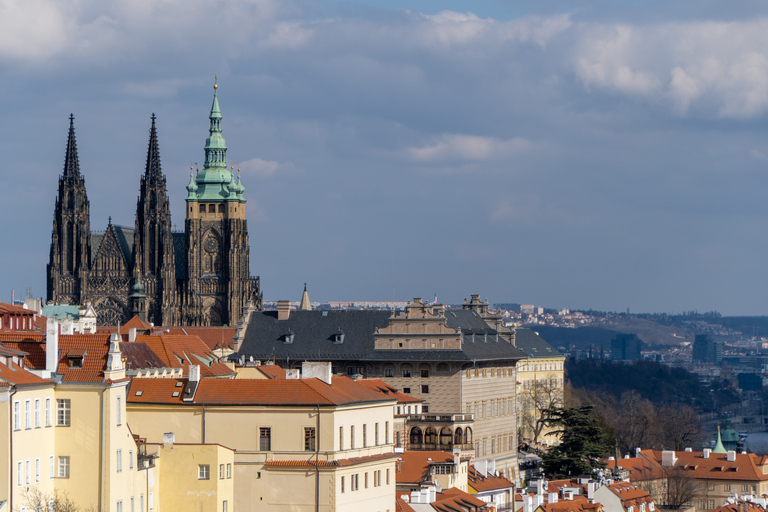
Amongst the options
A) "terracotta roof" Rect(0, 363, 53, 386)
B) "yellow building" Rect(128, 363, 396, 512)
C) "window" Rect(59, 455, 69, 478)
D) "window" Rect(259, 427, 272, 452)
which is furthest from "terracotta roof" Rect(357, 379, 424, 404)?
"terracotta roof" Rect(0, 363, 53, 386)

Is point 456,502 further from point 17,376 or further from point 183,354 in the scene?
point 17,376

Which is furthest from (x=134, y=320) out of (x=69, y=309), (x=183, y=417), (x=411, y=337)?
(x=183, y=417)

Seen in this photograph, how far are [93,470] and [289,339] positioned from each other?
3135 inches

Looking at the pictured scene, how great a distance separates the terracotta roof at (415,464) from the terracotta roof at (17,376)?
33.8m

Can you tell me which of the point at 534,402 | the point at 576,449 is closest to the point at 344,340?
the point at 576,449

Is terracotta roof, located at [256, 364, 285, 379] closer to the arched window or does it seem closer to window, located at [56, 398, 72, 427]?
the arched window

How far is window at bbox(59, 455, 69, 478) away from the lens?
249ft

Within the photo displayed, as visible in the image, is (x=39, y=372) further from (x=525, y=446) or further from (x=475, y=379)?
(x=525, y=446)

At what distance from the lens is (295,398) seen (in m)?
85.4

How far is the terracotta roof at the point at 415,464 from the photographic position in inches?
A: 4171

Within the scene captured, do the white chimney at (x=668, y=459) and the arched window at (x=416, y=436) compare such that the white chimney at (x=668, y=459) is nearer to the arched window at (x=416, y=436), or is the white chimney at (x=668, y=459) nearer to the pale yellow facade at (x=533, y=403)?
the pale yellow facade at (x=533, y=403)

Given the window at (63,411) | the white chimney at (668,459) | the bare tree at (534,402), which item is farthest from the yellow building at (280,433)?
the bare tree at (534,402)

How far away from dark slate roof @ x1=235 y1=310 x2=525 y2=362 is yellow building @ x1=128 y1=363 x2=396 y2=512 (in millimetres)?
58674

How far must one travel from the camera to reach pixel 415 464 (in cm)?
11000
